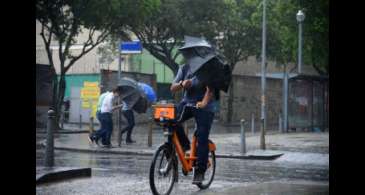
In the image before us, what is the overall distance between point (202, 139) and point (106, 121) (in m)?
9.45

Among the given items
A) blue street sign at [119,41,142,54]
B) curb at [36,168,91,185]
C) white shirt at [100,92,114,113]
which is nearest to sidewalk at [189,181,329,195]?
curb at [36,168,91,185]

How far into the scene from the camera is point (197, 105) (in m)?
8.02

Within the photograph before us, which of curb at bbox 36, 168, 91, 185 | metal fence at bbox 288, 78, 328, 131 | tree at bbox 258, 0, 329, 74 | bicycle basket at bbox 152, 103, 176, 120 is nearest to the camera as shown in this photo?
bicycle basket at bbox 152, 103, 176, 120

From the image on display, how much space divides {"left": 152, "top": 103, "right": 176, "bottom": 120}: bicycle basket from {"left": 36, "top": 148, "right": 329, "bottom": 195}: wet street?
107cm

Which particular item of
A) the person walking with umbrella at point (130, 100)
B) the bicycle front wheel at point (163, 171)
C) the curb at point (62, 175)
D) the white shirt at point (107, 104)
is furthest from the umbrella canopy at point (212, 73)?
the person walking with umbrella at point (130, 100)

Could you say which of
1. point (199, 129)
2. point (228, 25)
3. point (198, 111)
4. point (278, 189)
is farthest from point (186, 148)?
point (228, 25)

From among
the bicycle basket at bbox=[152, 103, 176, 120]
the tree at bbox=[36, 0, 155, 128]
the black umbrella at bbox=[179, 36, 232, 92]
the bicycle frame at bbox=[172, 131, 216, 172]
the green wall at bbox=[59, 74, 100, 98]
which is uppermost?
the tree at bbox=[36, 0, 155, 128]

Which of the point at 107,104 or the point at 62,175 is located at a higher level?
the point at 107,104

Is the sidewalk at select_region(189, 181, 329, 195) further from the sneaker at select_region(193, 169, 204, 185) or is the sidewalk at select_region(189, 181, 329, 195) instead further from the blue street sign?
the blue street sign

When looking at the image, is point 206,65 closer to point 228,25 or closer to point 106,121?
point 106,121

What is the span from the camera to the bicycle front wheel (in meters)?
7.42
